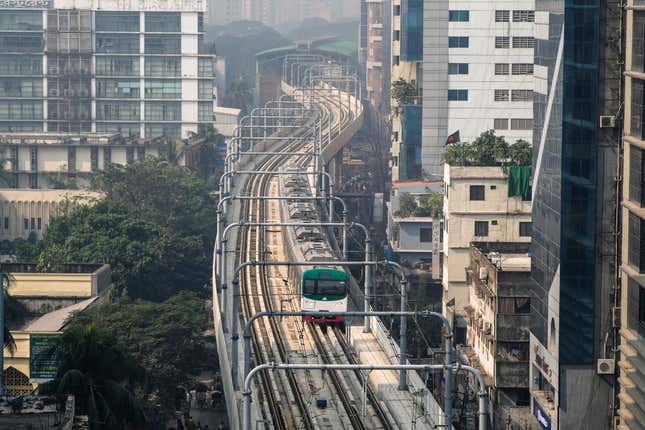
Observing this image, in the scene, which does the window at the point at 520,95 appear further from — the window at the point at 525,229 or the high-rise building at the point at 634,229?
the high-rise building at the point at 634,229

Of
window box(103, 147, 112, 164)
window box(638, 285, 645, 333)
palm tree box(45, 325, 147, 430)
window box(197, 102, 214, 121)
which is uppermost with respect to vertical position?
window box(197, 102, 214, 121)

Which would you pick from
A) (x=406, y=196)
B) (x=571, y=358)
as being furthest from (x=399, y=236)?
(x=571, y=358)

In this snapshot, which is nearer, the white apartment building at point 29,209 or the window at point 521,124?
the window at point 521,124

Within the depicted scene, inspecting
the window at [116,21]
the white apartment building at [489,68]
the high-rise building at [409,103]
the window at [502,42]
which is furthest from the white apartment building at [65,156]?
the window at [502,42]

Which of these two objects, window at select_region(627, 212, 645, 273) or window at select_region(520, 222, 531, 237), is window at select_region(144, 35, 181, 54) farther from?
window at select_region(627, 212, 645, 273)

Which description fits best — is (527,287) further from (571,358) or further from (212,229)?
(212,229)

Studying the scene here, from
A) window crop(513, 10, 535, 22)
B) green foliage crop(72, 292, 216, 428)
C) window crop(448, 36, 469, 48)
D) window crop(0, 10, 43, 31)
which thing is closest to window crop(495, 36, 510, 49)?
window crop(513, 10, 535, 22)

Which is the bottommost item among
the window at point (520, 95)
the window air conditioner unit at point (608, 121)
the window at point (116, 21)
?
the window air conditioner unit at point (608, 121)
